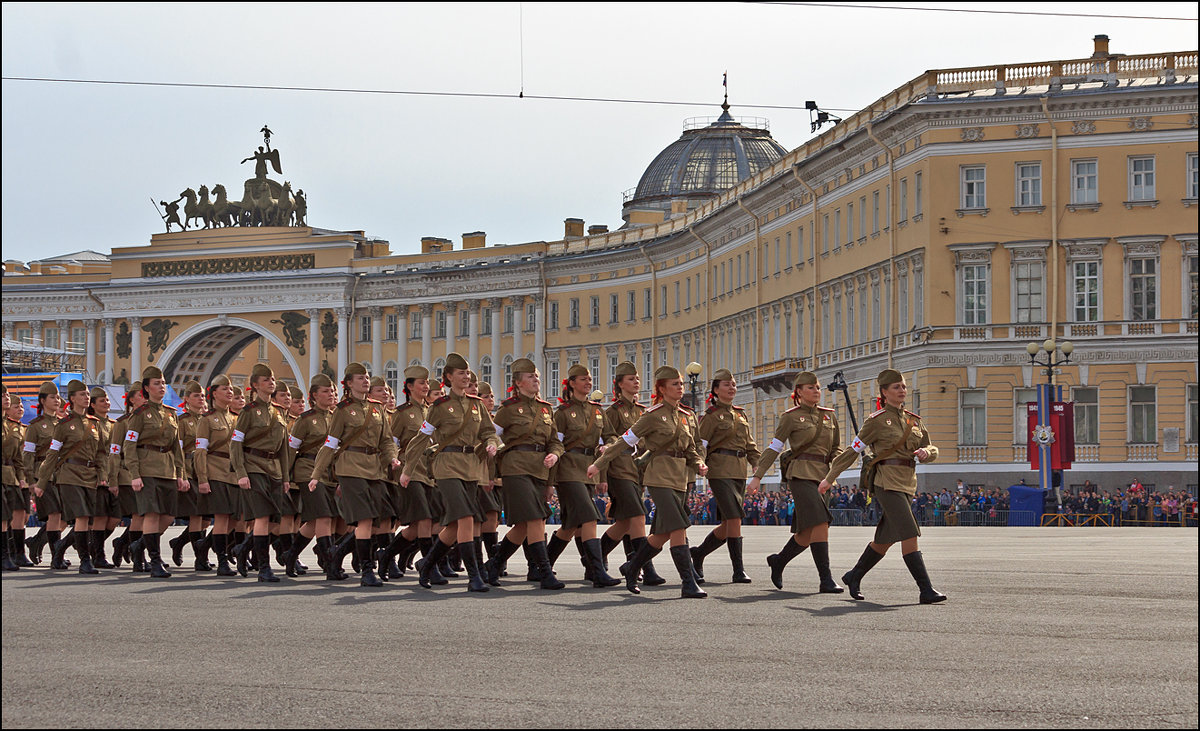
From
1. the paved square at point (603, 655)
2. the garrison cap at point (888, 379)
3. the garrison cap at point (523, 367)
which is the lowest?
the paved square at point (603, 655)

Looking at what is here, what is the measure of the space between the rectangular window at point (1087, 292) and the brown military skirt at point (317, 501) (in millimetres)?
35968

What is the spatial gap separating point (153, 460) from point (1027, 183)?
121ft

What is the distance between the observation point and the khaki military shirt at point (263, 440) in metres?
18.2

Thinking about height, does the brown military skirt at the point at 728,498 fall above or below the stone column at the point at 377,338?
below

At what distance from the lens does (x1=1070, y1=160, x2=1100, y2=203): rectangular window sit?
51000 millimetres

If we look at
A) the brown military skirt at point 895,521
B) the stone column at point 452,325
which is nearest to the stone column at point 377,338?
the stone column at point 452,325

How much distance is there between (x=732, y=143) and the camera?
101062mm

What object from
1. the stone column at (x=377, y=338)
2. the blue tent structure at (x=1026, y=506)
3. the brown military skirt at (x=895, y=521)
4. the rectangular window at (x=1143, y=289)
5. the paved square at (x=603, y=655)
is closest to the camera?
the paved square at (x=603, y=655)

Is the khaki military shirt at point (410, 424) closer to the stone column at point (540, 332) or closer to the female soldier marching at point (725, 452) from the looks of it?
the female soldier marching at point (725, 452)

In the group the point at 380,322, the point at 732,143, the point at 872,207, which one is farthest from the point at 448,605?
the point at 732,143

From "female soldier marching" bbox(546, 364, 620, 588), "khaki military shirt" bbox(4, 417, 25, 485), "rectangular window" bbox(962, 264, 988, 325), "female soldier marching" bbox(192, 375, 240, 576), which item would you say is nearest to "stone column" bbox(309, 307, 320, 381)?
"rectangular window" bbox(962, 264, 988, 325)

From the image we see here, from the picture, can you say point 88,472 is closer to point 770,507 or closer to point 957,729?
point 957,729

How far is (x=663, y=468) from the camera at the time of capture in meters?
15.4

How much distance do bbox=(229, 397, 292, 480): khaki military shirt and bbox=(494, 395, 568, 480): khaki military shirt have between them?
342cm
